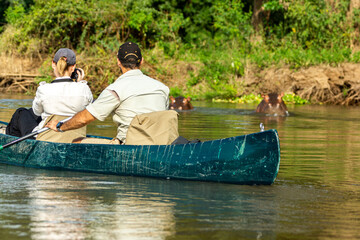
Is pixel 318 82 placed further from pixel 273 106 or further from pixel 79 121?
pixel 79 121

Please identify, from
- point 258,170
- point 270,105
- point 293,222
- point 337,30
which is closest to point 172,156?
point 258,170

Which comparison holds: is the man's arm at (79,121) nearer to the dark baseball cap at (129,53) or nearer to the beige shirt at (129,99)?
the beige shirt at (129,99)

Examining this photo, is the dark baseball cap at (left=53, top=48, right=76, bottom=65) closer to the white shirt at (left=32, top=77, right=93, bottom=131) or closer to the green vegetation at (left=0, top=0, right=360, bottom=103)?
the white shirt at (left=32, top=77, right=93, bottom=131)

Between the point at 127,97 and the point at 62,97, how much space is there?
1.03m

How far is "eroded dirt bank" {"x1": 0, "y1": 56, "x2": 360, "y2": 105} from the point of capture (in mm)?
24438

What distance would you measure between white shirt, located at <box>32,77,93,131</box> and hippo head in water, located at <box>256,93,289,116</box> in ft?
35.5

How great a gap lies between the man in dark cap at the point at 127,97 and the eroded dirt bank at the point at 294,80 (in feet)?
57.5

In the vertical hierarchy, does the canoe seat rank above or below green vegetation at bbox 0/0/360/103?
below

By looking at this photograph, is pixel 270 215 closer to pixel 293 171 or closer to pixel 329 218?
pixel 329 218

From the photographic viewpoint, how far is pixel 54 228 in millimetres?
5219

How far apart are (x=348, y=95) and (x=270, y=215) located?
64.1ft

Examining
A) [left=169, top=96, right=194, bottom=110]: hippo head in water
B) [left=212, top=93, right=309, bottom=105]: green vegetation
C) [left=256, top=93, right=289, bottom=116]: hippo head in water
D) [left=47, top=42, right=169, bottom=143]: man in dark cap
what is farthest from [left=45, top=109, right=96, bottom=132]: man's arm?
[left=212, top=93, right=309, bottom=105]: green vegetation

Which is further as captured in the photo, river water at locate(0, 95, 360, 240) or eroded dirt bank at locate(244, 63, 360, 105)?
eroded dirt bank at locate(244, 63, 360, 105)

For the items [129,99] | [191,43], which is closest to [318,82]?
[191,43]
